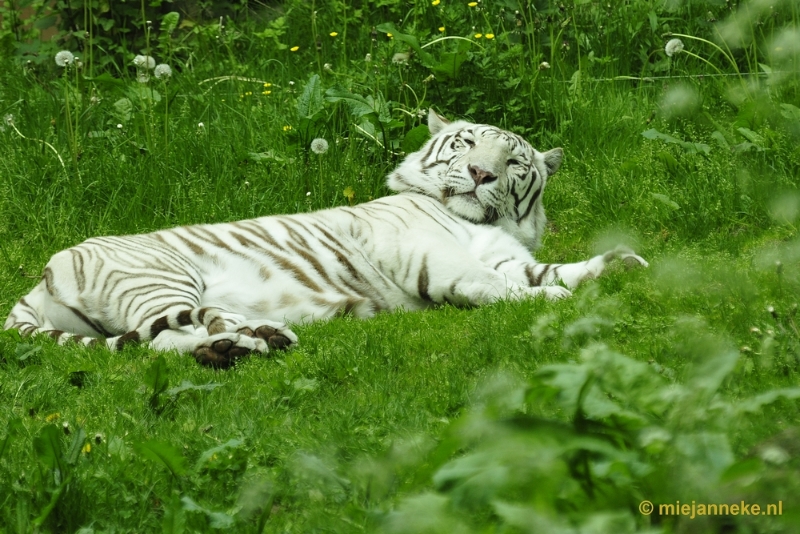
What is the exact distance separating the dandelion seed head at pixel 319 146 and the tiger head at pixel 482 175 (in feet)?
1.55

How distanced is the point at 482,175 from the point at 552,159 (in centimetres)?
76

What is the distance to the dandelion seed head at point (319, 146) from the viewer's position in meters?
6.27

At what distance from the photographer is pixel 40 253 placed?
6254mm

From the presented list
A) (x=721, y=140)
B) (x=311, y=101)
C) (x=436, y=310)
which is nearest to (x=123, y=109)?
(x=311, y=101)

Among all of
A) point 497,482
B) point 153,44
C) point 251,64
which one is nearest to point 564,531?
point 497,482

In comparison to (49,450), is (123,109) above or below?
below

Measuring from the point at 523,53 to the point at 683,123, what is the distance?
4.92 feet

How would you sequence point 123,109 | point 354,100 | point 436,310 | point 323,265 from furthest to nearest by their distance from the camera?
point 123,109
point 354,100
point 323,265
point 436,310

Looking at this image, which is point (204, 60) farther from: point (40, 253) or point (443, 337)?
point (443, 337)

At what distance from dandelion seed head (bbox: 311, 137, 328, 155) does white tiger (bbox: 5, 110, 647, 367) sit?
50 centimetres

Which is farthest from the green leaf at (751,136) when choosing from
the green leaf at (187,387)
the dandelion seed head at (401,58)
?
the green leaf at (187,387)

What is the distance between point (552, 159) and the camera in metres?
6.25

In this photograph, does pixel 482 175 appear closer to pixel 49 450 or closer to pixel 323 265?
pixel 323 265

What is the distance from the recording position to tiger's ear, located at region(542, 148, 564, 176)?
622 centimetres
